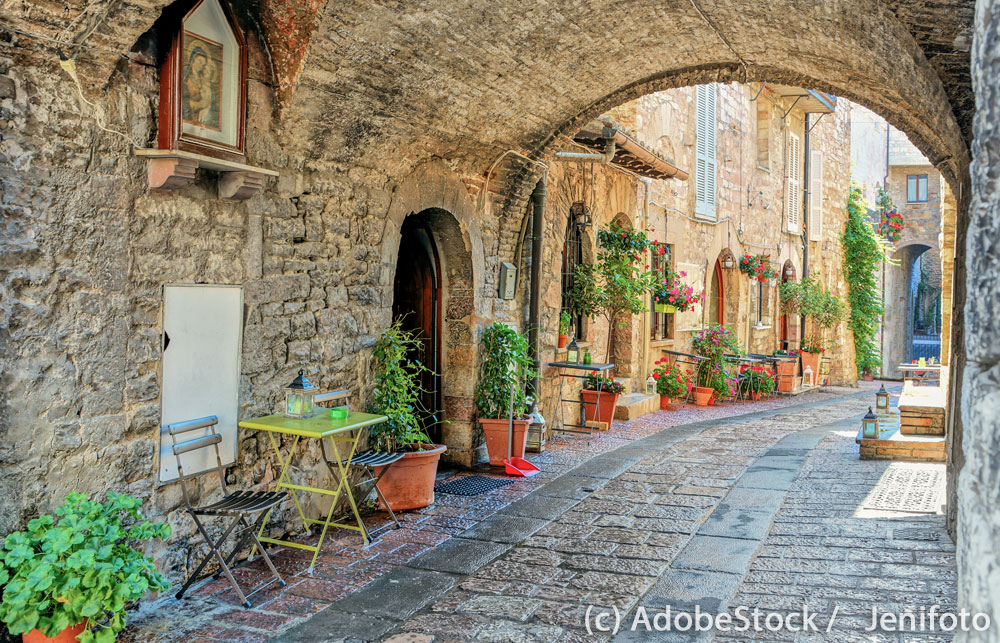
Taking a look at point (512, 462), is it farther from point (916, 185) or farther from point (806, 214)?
point (916, 185)

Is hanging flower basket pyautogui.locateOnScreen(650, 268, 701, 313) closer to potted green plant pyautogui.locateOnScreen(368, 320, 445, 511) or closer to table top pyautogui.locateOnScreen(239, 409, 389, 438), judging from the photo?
potted green plant pyautogui.locateOnScreen(368, 320, 445, 511)

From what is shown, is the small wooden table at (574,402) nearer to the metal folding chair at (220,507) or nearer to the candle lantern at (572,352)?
the candle lantern at (572,352)

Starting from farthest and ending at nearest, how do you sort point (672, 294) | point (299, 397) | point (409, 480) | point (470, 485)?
point (672, 294), point (470, 485), point (409, 480), point (299, 397)

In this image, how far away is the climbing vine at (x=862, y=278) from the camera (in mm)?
17938

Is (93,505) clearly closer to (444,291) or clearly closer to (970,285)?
(970,285)

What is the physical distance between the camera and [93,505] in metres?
3.15

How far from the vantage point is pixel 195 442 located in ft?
12.8

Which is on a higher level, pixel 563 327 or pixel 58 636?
pixel 563 327

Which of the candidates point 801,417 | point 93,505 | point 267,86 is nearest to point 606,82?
point 267,86

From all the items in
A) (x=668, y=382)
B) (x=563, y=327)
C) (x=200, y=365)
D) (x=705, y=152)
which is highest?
(x=705, y=152)

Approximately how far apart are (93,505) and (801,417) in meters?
9.47

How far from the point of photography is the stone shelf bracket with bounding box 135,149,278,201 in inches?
140

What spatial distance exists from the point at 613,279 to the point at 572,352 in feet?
3.50

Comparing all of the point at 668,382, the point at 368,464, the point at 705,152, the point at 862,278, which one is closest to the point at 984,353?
the point at 368,464
